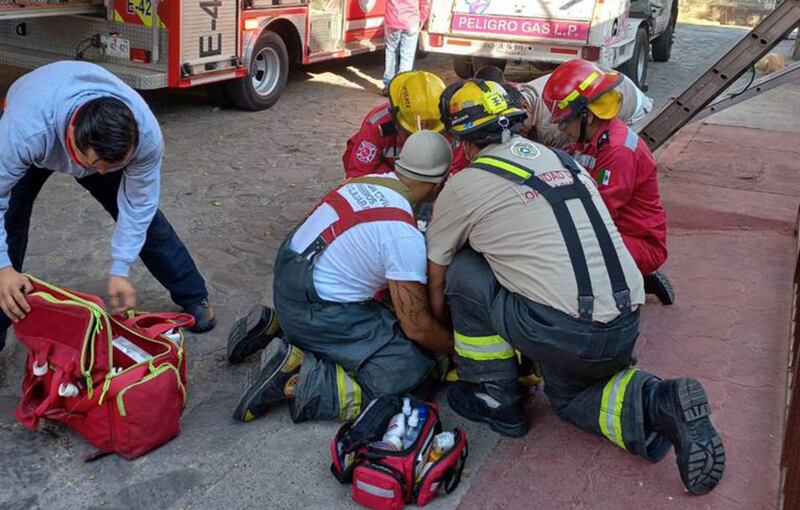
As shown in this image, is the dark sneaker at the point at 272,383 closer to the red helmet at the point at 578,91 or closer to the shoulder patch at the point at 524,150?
the shoulder patch at the point at 524,150

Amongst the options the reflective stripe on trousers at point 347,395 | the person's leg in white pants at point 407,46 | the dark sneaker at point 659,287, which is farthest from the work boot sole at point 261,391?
the person's leg in white pants at point 407,46

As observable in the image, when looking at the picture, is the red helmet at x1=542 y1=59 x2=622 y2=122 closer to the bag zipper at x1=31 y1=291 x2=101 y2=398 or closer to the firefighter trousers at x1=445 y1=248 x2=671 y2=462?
the firefighter trousers at x1=445 y1=248 x2=671 y2=462

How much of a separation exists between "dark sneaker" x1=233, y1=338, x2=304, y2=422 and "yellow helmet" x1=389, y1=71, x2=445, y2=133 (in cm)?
138

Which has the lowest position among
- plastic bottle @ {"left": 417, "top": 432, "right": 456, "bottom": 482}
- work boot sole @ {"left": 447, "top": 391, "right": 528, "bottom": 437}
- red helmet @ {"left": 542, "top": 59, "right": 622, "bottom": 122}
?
work boot sole @ {"left": 447, "top": 391, "right": 528, "bottom": 437}

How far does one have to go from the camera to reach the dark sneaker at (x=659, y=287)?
436 centimetres

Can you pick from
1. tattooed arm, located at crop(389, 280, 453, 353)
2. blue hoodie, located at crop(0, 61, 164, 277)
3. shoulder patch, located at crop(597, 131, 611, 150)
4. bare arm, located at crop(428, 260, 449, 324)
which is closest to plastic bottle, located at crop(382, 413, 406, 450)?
tattooed arm, located at crop(389, 280, 453, 353)

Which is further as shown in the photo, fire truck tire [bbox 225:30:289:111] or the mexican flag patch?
fire truck tire [bbox 225:30:289:111]

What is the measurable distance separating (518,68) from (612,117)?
881 cm

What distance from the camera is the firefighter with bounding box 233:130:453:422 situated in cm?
318

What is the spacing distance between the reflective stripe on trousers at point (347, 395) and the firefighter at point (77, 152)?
0.86 metres

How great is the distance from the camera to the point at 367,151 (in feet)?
14.2

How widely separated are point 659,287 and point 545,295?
1682 mm

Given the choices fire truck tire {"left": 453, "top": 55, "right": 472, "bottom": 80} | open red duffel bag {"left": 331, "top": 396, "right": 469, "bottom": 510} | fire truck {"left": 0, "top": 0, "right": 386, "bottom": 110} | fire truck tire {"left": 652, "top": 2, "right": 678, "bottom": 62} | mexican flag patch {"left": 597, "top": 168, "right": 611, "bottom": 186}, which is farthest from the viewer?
fire truck tire {"left": 652, "top": 2, "right": 678, "bottom": 62}

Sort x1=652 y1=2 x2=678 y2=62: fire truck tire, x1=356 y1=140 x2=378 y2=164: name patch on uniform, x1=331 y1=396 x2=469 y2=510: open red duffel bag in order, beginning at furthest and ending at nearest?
x1=652 y1=2 x2=678 y2=62: fire truck tire
x1=356 y1=140 x2=378 y2=164: name patch on uniform
x1=331 y1=396 x2=469 y2=510: open red duffel bag
